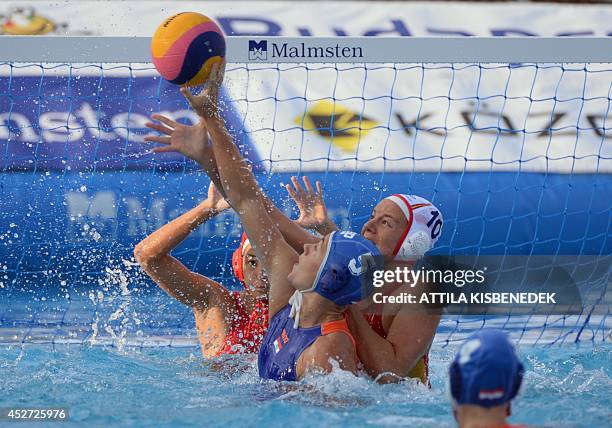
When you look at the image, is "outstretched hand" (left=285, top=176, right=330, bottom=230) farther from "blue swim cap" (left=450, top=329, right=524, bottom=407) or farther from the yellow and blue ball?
"blue swim cap" (left=450, top=329, right=524, bottom=407)

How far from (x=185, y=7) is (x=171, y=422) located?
4.31m

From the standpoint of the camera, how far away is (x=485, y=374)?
2223 mm

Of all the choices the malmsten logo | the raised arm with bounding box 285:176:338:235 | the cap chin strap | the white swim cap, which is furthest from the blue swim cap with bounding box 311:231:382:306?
the malmsten logo

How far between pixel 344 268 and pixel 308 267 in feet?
0.44

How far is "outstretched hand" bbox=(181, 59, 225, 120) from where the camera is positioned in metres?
3.32

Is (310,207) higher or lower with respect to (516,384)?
lower

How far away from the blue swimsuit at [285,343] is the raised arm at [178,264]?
65 centimetres

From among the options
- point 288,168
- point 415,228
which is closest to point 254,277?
point 415,228

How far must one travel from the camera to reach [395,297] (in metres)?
3.80

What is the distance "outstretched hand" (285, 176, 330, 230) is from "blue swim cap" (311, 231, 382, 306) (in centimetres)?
84

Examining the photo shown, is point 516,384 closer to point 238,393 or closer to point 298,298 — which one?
point 298,298

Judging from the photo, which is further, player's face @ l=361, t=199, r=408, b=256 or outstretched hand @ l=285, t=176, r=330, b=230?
outstretched hand @ l=285, t=176, r=330, b=230

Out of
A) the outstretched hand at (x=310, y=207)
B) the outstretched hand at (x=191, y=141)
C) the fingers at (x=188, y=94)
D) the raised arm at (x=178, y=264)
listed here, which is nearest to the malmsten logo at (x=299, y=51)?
the outstretched hand at (x=310, y=207)

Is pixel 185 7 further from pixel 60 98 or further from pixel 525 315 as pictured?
pixel 525 315
